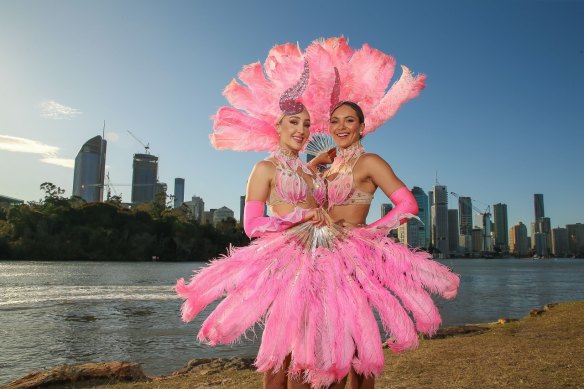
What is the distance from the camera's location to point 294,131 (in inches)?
138

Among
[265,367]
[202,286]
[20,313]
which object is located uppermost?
[202,286]

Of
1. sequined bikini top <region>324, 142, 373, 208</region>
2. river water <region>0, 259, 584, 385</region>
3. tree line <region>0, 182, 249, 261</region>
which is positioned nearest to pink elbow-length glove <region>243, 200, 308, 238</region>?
sequined bikini top <region>324, 142, 373, 208</region>

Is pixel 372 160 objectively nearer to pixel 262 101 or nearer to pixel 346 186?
pixel 346 186

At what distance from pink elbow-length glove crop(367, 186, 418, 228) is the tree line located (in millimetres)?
85753

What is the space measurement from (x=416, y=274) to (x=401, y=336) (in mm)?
435

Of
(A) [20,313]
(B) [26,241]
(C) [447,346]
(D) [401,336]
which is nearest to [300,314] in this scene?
(D) [401,336]

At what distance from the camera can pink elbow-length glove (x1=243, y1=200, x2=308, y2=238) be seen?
9.98 feet

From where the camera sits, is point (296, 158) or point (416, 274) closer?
point (416, 274)

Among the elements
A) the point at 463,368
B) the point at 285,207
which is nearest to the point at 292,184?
the point at 285,207

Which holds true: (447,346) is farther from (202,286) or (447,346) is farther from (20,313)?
(20,313)

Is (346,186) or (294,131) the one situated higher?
(294,131)

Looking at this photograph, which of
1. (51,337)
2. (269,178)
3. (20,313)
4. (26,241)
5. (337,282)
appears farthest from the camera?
(26,241)

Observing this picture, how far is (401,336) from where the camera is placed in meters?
2.78

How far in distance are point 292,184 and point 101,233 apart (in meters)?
101
